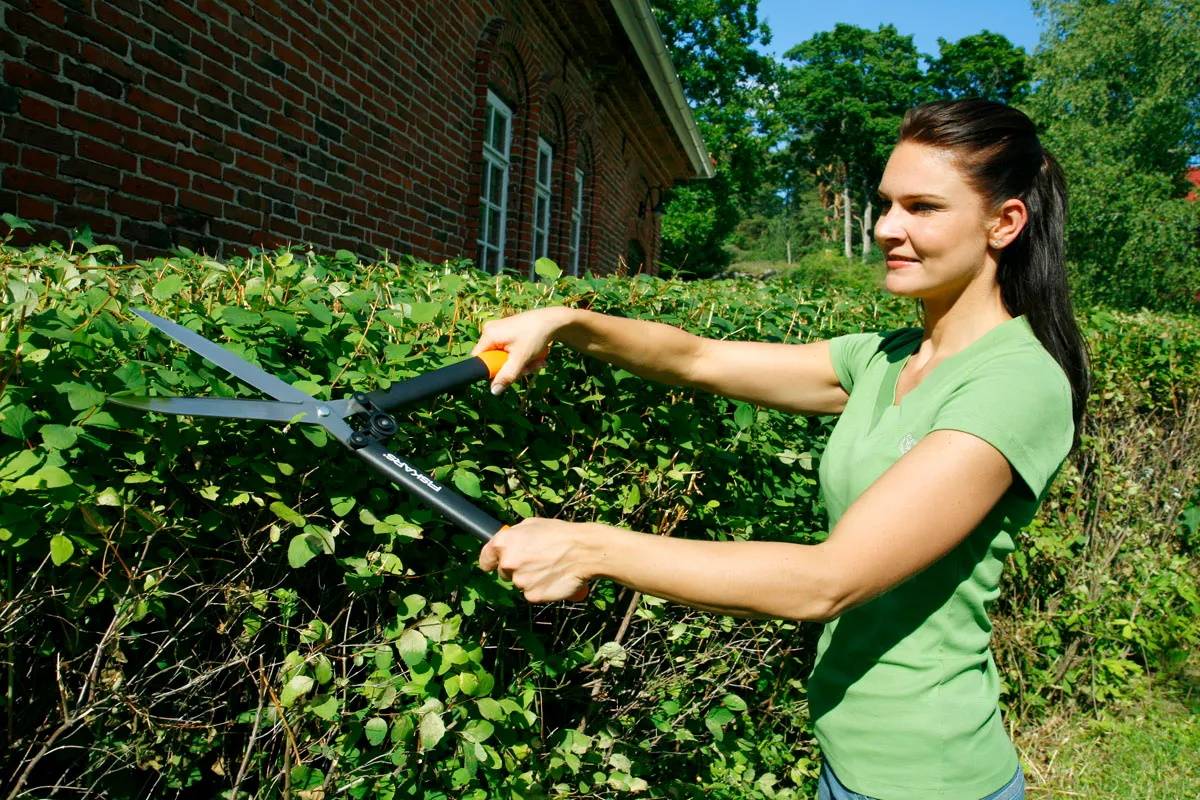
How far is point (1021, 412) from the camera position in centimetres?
146

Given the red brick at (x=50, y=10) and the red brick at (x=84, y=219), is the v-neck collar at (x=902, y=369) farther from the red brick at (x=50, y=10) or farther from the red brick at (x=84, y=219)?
the red brick at (x=50, y=10)

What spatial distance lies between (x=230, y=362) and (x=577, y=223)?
11826mm

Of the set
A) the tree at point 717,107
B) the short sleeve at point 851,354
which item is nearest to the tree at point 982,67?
the tree at point 717,107

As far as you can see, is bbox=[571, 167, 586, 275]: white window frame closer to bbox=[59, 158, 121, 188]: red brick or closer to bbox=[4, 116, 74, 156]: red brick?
bbox=[59, 158, 121, 188]: red brick

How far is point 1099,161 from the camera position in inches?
982

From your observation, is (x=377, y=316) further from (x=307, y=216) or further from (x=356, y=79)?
(x=356, y=79)

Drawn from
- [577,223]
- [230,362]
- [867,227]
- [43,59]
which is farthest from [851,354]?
[867,227]

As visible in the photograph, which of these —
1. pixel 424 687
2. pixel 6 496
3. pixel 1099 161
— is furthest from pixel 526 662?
pixel 1099 161

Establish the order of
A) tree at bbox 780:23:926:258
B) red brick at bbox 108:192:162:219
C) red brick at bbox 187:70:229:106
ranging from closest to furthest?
red brick at bbox 108:192:162:219
red brick at bbox 187:70:229:106
tree at bbox 780:23:926:258

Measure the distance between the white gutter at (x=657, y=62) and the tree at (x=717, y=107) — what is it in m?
17.4

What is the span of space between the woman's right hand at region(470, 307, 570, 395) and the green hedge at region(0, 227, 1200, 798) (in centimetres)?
13

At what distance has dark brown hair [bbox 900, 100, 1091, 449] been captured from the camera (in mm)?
1696

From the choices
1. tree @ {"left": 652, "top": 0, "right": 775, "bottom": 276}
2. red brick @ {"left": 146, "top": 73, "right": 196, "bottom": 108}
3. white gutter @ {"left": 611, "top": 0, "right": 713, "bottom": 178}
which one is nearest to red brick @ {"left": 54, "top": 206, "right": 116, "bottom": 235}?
red brick @ {"left": 146, "top": 73, "right": 196, "bottom": 108}

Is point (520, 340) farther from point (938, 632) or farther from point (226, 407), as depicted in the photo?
point (938, 632)
